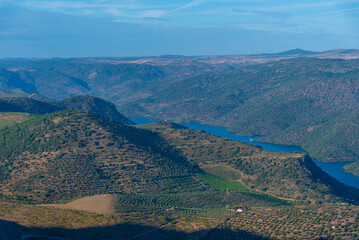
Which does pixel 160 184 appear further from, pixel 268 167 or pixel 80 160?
pixel 268 167

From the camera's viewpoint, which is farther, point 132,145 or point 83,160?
point 132,145

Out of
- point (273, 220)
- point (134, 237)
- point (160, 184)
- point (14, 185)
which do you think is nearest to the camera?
point (134, 237)

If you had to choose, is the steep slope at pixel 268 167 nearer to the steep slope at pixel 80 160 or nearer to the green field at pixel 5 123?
the steep slope at pixel 80 160

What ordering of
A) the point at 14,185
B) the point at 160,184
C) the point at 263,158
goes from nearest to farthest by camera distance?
1. the point at 14,185
2. the point at 160,184
3. the point at 263,158

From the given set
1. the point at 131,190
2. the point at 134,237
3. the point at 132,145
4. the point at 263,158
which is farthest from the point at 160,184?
the point at 134,237

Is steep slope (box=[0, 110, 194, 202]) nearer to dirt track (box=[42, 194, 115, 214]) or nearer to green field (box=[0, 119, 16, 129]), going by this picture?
dirt track (box=[42, 194, 115, 214])

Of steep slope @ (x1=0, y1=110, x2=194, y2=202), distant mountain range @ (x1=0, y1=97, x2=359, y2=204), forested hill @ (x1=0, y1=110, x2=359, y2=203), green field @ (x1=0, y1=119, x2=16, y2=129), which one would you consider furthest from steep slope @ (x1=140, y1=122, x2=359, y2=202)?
green field @ (x1=0, y1=119, x2=16, y2=129)

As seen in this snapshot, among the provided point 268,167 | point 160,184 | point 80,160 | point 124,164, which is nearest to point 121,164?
point 124,164

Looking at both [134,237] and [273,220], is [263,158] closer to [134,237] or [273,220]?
[273,220]
